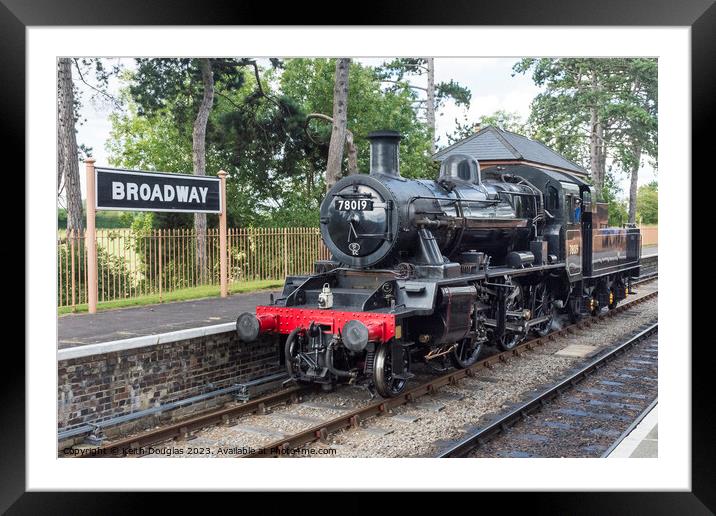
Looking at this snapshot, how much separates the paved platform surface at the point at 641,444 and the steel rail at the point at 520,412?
1.32 m

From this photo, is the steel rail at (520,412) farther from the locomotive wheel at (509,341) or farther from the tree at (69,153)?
the tree at (69,153)

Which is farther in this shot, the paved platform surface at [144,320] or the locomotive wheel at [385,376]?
the paved platform surface at [144,320]

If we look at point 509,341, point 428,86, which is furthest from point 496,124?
point 509,341

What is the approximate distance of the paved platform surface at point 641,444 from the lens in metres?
4.97

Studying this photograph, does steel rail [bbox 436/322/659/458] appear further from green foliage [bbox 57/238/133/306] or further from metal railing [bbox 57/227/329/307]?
green foliage [bbox 57/238/133/306]

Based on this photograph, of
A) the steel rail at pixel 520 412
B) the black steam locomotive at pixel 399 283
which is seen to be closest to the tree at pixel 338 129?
the black steam locomotive at pixel 399 283

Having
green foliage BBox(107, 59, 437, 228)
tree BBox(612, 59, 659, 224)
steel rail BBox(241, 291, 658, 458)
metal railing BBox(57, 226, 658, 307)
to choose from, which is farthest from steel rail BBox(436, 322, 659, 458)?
green foliage BBox(107, 59, 437, 228)

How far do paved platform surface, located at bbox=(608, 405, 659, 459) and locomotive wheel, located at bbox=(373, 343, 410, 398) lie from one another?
2516 millimetres

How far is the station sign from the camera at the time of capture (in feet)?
26.3

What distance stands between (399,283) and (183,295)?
498cm

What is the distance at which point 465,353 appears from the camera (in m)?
8.85

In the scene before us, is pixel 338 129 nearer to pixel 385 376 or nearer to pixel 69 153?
pixel 69 153

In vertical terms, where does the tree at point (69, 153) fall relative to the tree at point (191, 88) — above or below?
below
